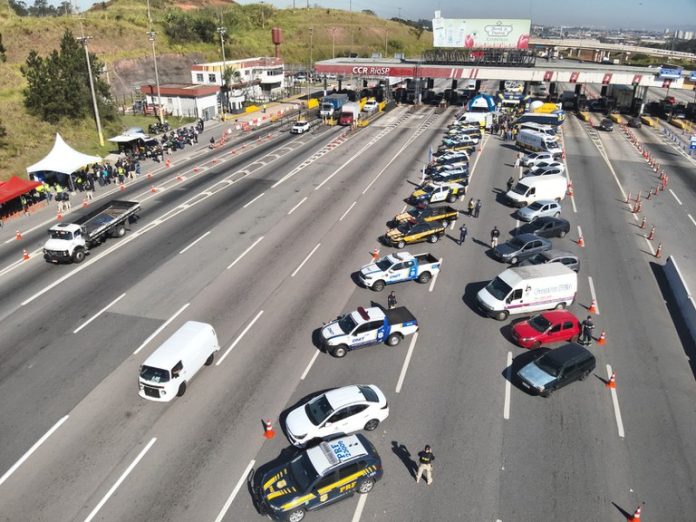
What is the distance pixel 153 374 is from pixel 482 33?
80486 mm

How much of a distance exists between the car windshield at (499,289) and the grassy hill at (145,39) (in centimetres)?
4487

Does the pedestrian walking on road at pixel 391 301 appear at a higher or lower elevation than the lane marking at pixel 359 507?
higher

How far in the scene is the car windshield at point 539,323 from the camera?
21250 mm

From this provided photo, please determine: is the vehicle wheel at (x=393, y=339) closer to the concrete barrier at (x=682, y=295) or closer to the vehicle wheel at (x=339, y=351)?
the vehicle wheel at (x=339, y=351)

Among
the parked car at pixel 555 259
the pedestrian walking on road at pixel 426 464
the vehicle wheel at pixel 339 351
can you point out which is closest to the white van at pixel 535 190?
the parked car at pixel 555 259

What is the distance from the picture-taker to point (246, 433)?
16.8m

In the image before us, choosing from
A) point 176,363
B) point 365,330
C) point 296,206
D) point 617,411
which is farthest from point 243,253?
point 617,411

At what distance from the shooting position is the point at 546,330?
69.3 ft

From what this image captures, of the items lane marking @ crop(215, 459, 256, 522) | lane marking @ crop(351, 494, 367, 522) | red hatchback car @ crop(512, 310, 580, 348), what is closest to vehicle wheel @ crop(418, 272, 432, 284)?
red hatchback car @ crop(512, 310, 580, 348)

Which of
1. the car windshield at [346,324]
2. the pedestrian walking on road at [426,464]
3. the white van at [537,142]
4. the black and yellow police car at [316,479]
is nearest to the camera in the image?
the black and yellow police car at [316,479]

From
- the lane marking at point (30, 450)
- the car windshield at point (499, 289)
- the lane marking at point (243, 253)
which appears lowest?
the lane marking at point (30, 450)

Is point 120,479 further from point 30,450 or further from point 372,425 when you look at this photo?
point 372,425

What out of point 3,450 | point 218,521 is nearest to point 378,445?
point 218,521

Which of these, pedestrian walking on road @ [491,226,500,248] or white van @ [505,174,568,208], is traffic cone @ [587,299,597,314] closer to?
pedestrian walking on road @ [491,226,500,248]
